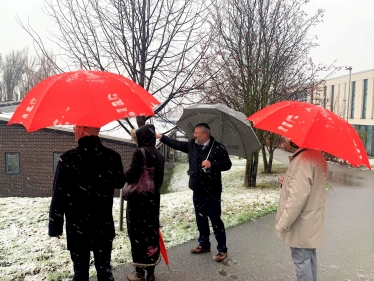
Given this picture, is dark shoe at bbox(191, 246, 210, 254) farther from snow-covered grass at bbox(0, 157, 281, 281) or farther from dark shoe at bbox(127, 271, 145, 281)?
dark shoe at bbox(127, 271, 145, 281)

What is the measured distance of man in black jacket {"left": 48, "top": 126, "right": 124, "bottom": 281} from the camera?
2.57m

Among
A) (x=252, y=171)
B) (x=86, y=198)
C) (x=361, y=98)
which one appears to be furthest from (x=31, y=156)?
(x=361, y=98)

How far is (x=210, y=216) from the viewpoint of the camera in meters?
3.94

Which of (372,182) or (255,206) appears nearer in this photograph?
(255,206)

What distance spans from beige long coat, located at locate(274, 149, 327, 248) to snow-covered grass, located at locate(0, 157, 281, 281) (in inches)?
86.3

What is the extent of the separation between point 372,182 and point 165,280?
1049cm

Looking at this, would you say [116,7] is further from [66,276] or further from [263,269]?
[263,269]

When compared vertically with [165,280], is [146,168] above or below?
above

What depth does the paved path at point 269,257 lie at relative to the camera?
12.2ft

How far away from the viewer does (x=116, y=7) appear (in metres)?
5.27

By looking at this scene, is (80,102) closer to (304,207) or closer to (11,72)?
(304,207)

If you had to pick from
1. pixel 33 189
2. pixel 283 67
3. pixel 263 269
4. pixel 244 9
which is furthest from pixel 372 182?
pixel 33 189

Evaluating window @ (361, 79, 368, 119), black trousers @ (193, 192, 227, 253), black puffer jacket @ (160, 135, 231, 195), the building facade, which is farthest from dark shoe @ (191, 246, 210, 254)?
window @ (361, 79, 368, 119)

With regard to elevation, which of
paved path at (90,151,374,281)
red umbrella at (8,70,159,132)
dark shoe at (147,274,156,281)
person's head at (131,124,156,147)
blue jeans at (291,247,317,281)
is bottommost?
paved path at (90,151,374,281)
